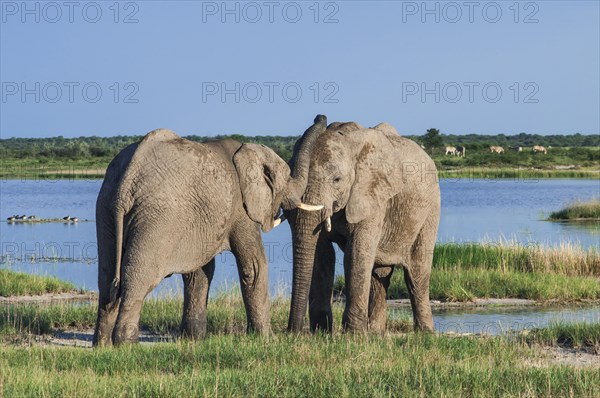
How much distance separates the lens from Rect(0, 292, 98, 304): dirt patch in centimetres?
1573

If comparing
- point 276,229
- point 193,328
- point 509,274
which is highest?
point 193,328

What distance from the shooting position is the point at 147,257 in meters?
9.84

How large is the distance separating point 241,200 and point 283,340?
5.01 ft

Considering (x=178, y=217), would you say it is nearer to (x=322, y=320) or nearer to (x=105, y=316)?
(x=105, y=316)

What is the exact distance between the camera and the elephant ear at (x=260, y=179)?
10.8m

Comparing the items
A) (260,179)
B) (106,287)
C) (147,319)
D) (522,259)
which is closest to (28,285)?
(147,319)

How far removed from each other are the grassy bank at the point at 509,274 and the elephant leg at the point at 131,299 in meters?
7.62

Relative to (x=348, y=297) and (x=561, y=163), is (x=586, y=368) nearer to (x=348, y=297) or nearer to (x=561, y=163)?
(x=348, y=297)

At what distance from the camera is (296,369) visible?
8.86 m

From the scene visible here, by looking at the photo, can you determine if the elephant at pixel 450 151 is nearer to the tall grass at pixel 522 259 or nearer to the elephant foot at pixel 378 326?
the tall grass at pixel 522 259

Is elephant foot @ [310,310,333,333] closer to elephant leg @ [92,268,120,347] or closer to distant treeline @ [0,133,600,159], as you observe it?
elephant leg @ [92,268,120,347]

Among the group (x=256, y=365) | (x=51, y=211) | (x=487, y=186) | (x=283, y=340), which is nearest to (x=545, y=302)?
(x=283, y=340)

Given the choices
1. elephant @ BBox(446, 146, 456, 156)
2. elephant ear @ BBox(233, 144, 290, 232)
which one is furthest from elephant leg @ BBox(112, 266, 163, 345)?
elephant @ BBox(446, 146, 456, 156)

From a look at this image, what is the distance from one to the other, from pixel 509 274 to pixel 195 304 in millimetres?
7960
